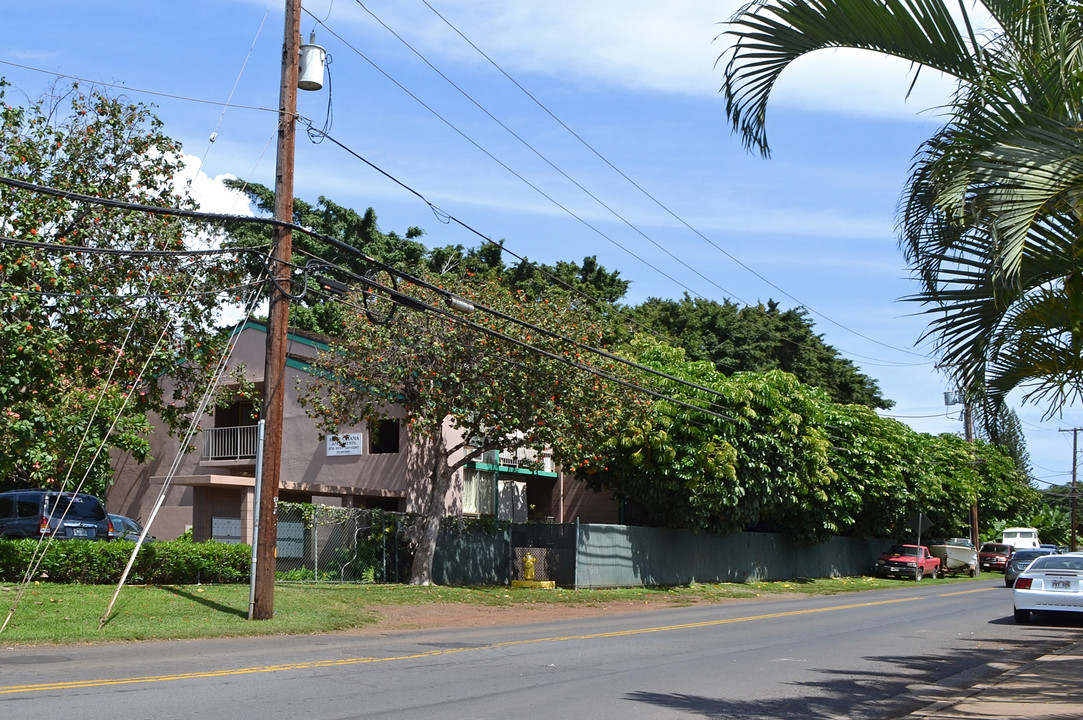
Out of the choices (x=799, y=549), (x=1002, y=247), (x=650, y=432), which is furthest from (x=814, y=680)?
(x=799, y=549)

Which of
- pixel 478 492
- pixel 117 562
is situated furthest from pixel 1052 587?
pixel 117 562

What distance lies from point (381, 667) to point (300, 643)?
3423 mm

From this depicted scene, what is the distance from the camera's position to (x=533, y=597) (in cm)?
2569

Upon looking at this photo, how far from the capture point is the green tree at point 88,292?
17.1 metres

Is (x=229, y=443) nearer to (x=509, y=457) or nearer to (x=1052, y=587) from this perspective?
(x=509, y=457)

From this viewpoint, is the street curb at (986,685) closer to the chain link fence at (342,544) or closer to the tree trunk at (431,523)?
the tree trunk at (431,523)

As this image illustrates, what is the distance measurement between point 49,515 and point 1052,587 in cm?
2162

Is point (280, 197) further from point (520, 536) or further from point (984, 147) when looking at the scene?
point (520, 536)

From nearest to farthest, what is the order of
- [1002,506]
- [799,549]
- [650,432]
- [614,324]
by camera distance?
[650,432] → [799,549] → [614,324] → [1002,506]

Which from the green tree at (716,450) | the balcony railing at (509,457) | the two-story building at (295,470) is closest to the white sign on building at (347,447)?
the two-story building at (295,470)

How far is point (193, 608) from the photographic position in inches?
690

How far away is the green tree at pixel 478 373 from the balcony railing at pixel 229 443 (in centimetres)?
696

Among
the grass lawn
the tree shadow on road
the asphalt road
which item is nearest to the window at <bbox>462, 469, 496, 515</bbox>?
the grass lawn

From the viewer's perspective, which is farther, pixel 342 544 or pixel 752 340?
pixel 752 340
